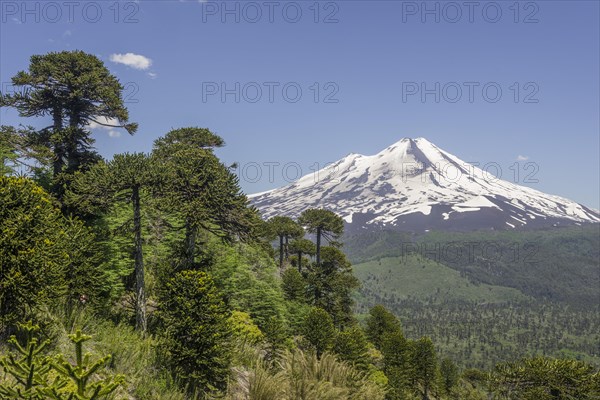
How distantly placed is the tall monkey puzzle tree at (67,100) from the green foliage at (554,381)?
151 feet

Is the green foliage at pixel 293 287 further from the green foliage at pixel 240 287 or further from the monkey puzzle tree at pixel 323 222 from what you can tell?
the green foliage at pixel 240 287

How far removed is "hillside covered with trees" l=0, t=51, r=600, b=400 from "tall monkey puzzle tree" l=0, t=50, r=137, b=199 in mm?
92

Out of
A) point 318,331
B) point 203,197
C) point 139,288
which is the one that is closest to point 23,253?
point 139,288

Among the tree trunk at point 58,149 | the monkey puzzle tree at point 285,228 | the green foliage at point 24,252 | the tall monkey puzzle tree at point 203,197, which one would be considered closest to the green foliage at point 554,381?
the monkey puzzle tree at point 285,228

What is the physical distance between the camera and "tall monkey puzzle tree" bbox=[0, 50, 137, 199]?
997 inches

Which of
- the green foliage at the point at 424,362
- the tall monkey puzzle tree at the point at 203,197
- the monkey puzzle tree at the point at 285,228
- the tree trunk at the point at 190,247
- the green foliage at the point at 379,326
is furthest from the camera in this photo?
Answer: the green foliage at the point at 379,326

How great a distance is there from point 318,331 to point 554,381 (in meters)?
26.2

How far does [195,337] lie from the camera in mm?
15523

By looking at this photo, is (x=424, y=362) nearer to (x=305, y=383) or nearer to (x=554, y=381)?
(x=554, y=381)

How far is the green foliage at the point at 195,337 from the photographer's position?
15305 mm

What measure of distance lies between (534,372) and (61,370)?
46.8 m

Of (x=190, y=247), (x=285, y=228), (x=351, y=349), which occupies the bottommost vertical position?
(x=351, y=349)

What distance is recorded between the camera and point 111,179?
1877 centimetres

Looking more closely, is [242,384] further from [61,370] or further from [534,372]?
[534,372]
